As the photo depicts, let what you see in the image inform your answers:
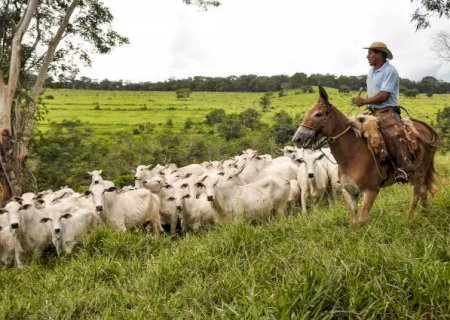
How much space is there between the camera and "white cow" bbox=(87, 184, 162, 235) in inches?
422

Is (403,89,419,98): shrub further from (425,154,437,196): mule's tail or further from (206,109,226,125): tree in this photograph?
(425,154,437,196): mule's tail

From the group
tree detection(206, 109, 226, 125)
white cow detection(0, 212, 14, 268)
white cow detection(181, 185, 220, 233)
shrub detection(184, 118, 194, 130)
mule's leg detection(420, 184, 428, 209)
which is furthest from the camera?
tree detection(206, 109, 226, 125)

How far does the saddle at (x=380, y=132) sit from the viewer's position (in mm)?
6539

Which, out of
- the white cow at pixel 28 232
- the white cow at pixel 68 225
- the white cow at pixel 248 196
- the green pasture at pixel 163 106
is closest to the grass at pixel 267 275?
the white cow at pixel 68 225

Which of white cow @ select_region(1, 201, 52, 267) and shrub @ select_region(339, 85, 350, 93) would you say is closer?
white cow @ select_region(1, 201, 52, 267)

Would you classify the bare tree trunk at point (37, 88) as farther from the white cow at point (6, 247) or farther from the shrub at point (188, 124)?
the shrub at point (188, 124)

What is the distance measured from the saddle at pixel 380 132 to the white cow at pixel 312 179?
478cm

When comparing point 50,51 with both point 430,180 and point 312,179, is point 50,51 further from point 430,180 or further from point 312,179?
point 430,180

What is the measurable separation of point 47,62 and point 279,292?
37.4 feet

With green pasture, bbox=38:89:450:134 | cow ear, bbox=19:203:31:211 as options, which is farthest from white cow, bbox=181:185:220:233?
green pasture, bbox=38:89:450:134

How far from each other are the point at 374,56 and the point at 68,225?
6.50 metres

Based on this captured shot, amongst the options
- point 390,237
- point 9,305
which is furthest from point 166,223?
point 390,237

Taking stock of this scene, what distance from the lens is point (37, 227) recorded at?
995 centimetres

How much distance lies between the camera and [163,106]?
73.7 metres
